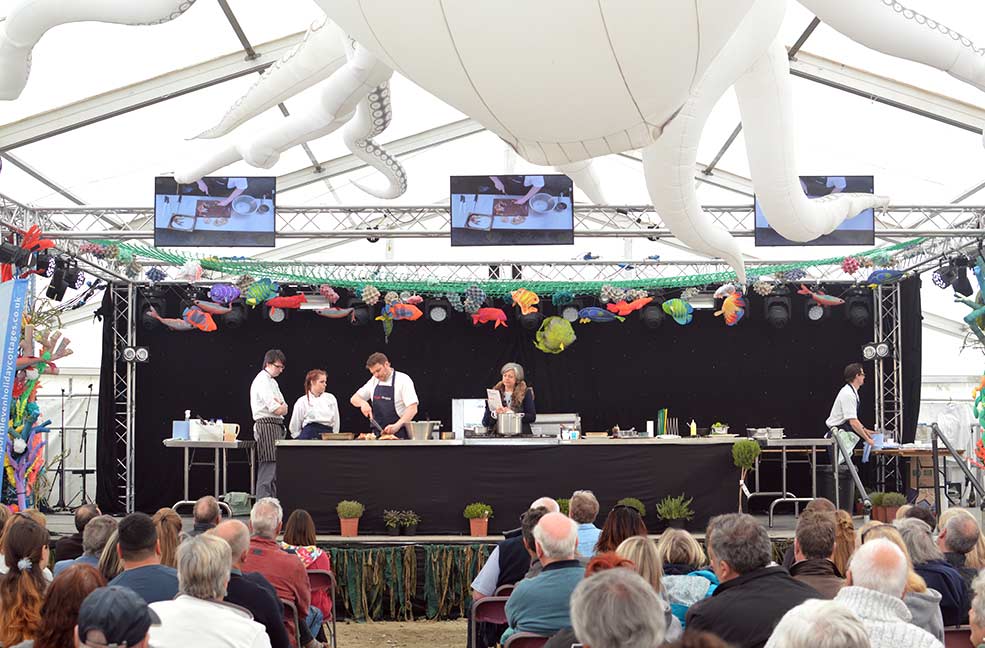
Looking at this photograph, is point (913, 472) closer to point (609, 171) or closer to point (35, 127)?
point (609, 171)

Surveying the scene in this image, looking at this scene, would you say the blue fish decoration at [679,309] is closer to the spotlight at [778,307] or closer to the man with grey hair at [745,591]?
the spotlight at [778,307]

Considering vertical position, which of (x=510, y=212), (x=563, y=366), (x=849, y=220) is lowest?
(x=563, y=366)

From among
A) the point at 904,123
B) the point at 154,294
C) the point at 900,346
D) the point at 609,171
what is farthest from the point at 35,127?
the point at 900,346

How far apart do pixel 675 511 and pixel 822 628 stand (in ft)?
21.8

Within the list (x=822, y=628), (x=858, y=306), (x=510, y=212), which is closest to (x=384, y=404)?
(x=510, y=212)

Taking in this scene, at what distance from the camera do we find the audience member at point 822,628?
2.26 meters

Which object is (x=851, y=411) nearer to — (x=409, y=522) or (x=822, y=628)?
(x=409, y=522)

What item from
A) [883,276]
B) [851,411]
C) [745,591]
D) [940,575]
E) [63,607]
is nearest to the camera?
[63,607]

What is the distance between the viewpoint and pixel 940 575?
459 centimetres

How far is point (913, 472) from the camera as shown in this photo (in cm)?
1295

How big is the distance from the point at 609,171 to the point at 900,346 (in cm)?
402

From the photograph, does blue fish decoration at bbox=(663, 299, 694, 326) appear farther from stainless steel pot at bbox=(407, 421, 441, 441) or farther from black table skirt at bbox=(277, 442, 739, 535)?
stainless steel pot at bbox=(407, 421, 441, 441)

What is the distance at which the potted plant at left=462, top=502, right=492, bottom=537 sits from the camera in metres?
8.66

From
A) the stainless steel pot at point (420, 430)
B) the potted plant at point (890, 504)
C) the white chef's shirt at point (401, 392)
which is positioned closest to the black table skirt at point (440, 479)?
the stainless steel pot at point (420, 430)
